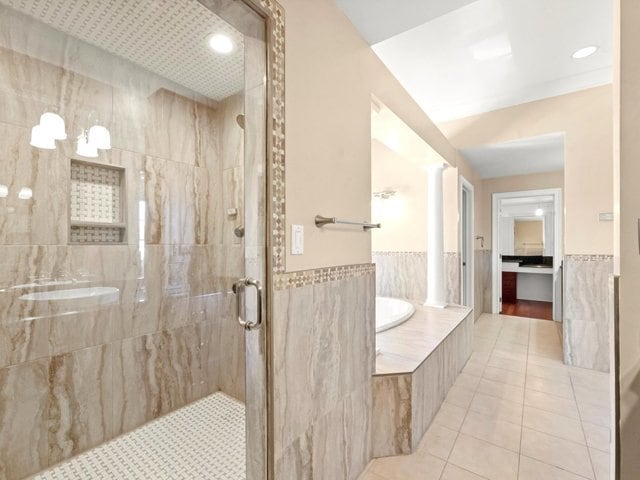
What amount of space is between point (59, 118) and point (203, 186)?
0.78 metres

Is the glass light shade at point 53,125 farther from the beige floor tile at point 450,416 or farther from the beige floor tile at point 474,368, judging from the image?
the beige floor tile at point 474,368

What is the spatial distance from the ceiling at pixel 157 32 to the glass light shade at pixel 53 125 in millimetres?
424

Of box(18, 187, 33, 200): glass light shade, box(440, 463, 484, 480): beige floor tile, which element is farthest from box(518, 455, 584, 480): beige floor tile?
box(18, 187, 33, 200): glass light shade

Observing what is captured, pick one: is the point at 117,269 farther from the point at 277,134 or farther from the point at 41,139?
the point at 277,134

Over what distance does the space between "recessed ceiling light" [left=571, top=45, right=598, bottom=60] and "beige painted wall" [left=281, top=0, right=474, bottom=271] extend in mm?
1810

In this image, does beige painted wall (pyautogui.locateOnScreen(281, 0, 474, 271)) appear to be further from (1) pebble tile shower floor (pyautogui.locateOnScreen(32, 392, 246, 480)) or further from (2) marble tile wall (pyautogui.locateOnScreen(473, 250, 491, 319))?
(2) marble tile wall (pyautogui.locateOnScreen(473, 250, 491, 319))

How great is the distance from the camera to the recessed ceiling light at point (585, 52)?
2.27 metres

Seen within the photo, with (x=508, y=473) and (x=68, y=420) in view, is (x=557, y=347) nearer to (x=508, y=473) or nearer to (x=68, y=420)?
(x=508, y=473)

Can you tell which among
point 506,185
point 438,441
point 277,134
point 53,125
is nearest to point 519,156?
point 506,185

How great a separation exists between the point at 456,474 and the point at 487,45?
279cm

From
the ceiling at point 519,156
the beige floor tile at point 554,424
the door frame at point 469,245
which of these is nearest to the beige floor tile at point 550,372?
the beige floor tile at point 554,424

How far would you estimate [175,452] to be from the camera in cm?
161

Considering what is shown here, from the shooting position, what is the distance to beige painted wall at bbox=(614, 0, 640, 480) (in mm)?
975

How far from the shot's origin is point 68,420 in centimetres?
154
